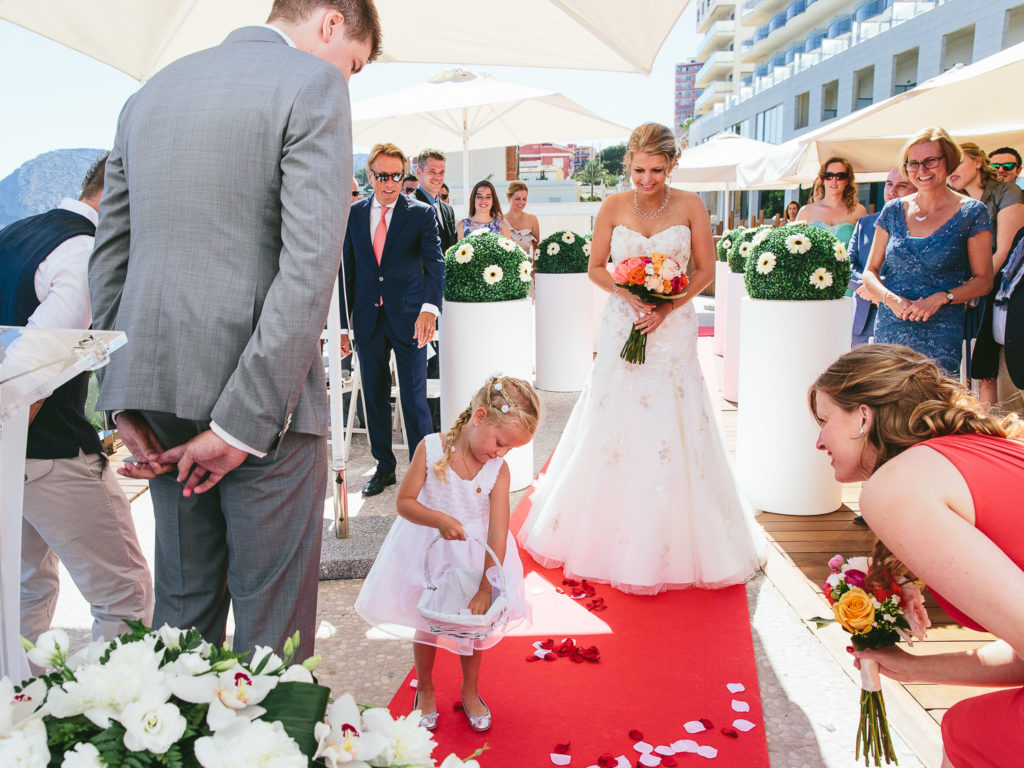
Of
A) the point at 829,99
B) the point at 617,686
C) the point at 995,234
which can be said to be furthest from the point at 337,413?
the point at 829,99

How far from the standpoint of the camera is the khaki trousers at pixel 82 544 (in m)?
2.45

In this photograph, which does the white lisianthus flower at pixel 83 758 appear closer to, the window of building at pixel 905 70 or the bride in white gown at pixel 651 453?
the bride in white gown at pixel 651 453

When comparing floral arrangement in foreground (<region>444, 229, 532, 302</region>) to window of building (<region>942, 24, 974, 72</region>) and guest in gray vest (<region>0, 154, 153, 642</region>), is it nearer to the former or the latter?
guest in gray vest (<region>0, 154, 153, 642</region>)

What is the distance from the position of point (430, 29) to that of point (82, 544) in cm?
294

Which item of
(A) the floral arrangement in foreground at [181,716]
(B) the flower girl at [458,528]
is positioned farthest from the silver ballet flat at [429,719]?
(A) the floral arrangement in foreground at [181,716]

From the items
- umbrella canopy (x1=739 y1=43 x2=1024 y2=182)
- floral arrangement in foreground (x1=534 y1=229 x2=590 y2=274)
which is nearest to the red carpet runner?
umbrella canopy (x1=739 y1=43 x2=1024 y2=182)

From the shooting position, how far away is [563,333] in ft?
27.9

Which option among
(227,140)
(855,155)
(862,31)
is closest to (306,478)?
(227,140)

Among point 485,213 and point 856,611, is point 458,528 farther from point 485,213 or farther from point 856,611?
point 485,213

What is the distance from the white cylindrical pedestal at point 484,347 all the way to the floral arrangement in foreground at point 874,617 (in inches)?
134

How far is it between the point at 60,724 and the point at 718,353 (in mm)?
10053

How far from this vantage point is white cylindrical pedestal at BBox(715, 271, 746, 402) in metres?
8.17

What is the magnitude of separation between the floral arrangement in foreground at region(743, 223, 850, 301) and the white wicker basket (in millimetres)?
2732

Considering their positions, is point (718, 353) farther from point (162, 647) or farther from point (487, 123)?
point (162, 647)
